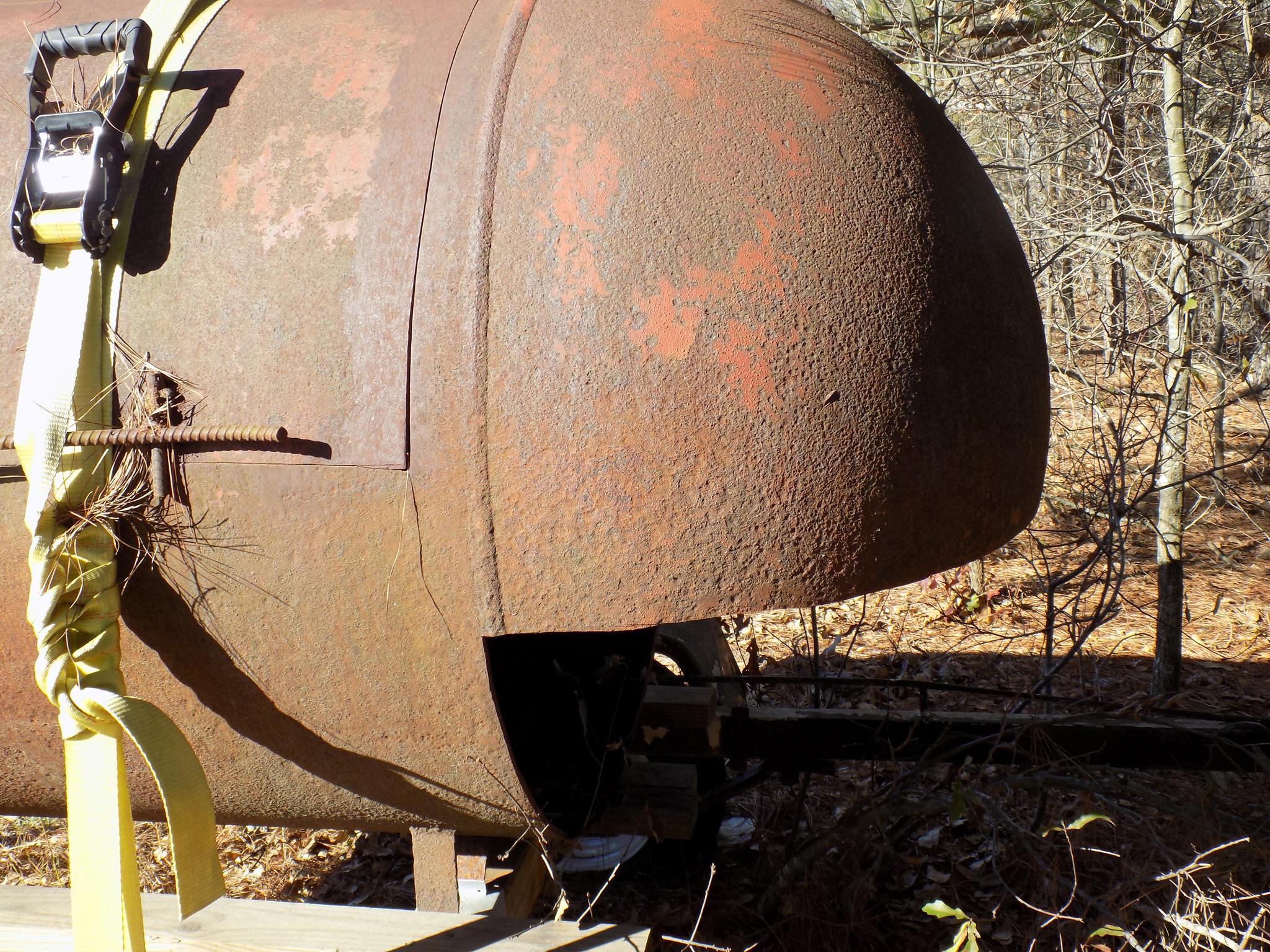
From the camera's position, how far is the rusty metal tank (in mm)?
1544

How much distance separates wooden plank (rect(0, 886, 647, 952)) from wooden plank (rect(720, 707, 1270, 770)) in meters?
0.98

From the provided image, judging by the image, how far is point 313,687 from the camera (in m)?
1.73

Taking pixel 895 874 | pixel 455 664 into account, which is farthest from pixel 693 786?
pixel 455 664

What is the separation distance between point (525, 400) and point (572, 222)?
289 mm

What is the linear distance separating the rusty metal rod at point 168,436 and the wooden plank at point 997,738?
1740 millimetres

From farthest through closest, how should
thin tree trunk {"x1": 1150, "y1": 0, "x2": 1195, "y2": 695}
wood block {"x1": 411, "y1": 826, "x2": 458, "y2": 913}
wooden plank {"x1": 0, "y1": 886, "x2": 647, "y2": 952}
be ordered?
thin tree trunk {"x1": 1150, "y1": 0, "x2": 1195, "y2": 695} → wood block {"x1": 411, "y1": 826, "x2": 458, "y2": 913} → wooden plank {"x1": 0, "y1": 886, "x2": 647, "y2": 952}

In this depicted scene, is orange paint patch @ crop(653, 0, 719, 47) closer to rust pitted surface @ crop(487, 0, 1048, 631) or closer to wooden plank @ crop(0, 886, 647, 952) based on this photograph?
rust pitted surface @ crop(487, 0, 1048, 631)

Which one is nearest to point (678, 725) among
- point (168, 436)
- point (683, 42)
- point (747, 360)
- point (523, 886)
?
point (523, 886)

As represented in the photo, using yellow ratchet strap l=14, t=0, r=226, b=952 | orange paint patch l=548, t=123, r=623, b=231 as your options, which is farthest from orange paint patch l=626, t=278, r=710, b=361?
yellow ratchet strap l=14, t=0, r=226, b=952

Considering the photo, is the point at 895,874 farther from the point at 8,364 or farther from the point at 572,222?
the point at 8,364

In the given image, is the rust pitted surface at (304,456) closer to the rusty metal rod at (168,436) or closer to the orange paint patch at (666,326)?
the rusty metal rod at (168,436)

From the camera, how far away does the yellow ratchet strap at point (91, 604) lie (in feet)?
5.37

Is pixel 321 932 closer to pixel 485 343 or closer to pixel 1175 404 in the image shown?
pixel 485 343

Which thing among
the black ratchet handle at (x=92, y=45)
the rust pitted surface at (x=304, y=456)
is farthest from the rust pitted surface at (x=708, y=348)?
the black ratchet handle at (x=92, y=45)
